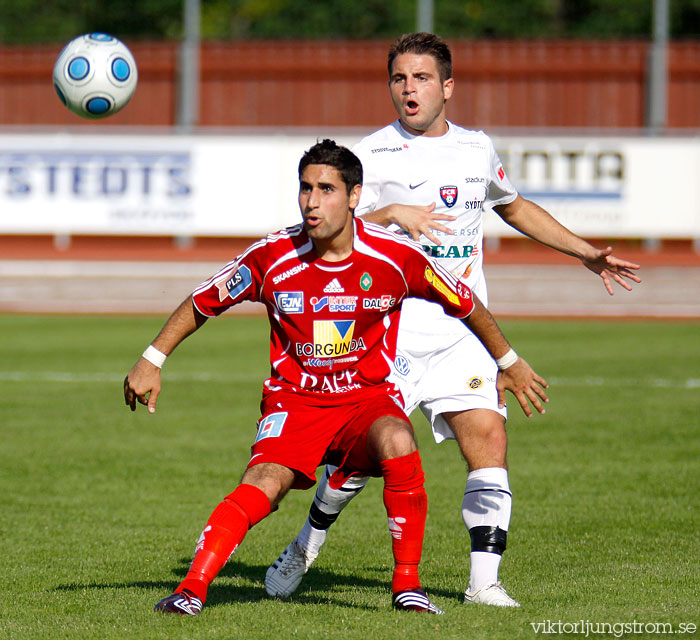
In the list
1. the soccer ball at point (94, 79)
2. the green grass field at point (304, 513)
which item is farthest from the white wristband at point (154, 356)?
the soccer ball at point (94, 79)

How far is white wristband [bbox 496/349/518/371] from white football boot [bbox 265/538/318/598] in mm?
1253

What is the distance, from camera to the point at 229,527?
14.2 ft

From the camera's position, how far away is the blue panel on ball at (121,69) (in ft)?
23.7

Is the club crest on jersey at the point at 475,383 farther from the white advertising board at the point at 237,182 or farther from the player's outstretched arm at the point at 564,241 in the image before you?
the white advertising board at the point at 237,182

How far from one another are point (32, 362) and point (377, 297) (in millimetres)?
9807

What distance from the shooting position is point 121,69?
730 centimetres

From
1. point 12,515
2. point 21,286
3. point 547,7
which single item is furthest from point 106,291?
point 547,7

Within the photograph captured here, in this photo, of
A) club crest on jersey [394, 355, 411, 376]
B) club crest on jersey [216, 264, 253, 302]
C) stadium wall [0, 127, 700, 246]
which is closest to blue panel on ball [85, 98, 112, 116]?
club crest on jersey [216, 264, 253, 302]

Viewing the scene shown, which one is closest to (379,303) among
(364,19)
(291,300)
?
(291,300)

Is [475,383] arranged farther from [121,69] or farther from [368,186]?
[121,69]

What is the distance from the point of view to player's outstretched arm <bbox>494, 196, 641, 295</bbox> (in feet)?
17.0

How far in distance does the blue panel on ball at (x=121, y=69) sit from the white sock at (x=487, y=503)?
3673mm

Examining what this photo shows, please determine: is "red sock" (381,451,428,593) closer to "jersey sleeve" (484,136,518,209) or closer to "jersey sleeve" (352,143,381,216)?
"jersey sleeve" (352,143,381,216)

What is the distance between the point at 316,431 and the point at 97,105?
3.41 meters
